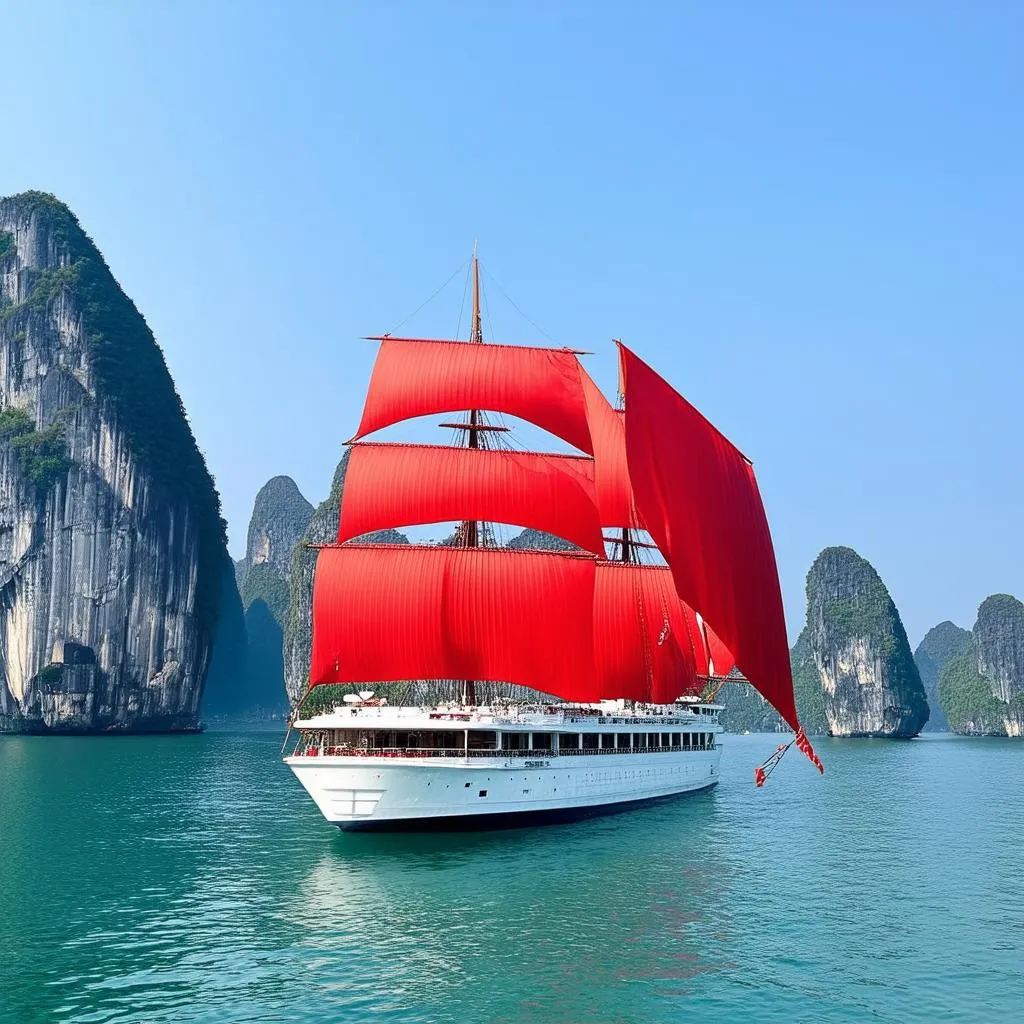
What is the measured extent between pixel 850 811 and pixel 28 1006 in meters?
37.2

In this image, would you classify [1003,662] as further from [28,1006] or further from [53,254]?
[28,1006]

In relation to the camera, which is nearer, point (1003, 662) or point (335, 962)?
point (335, 962)

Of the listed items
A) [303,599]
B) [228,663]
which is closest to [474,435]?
[303,599]

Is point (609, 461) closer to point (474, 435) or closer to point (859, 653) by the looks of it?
point (474, 435)

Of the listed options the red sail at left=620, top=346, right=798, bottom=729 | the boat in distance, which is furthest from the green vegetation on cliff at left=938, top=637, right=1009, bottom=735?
the red sail at left=620, top=346, right=798, bottom=729

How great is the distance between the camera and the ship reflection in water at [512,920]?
19000 mm

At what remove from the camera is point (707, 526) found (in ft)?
106

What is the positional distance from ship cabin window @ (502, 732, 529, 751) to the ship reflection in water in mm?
3080

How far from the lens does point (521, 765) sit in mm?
37031

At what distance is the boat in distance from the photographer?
32938 millimetres

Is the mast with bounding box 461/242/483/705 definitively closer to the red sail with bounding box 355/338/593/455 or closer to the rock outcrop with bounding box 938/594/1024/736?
the red sail with bounding box 355/338/593/455

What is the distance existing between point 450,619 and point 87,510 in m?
84.3

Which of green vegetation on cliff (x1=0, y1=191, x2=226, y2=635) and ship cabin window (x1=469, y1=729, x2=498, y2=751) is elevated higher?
green vegetation on cliff (x1=0, y1=191, x2=226, y2=635)

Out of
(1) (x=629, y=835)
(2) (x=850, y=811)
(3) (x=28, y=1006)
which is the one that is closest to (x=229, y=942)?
(3) (x=28, y=1006)
